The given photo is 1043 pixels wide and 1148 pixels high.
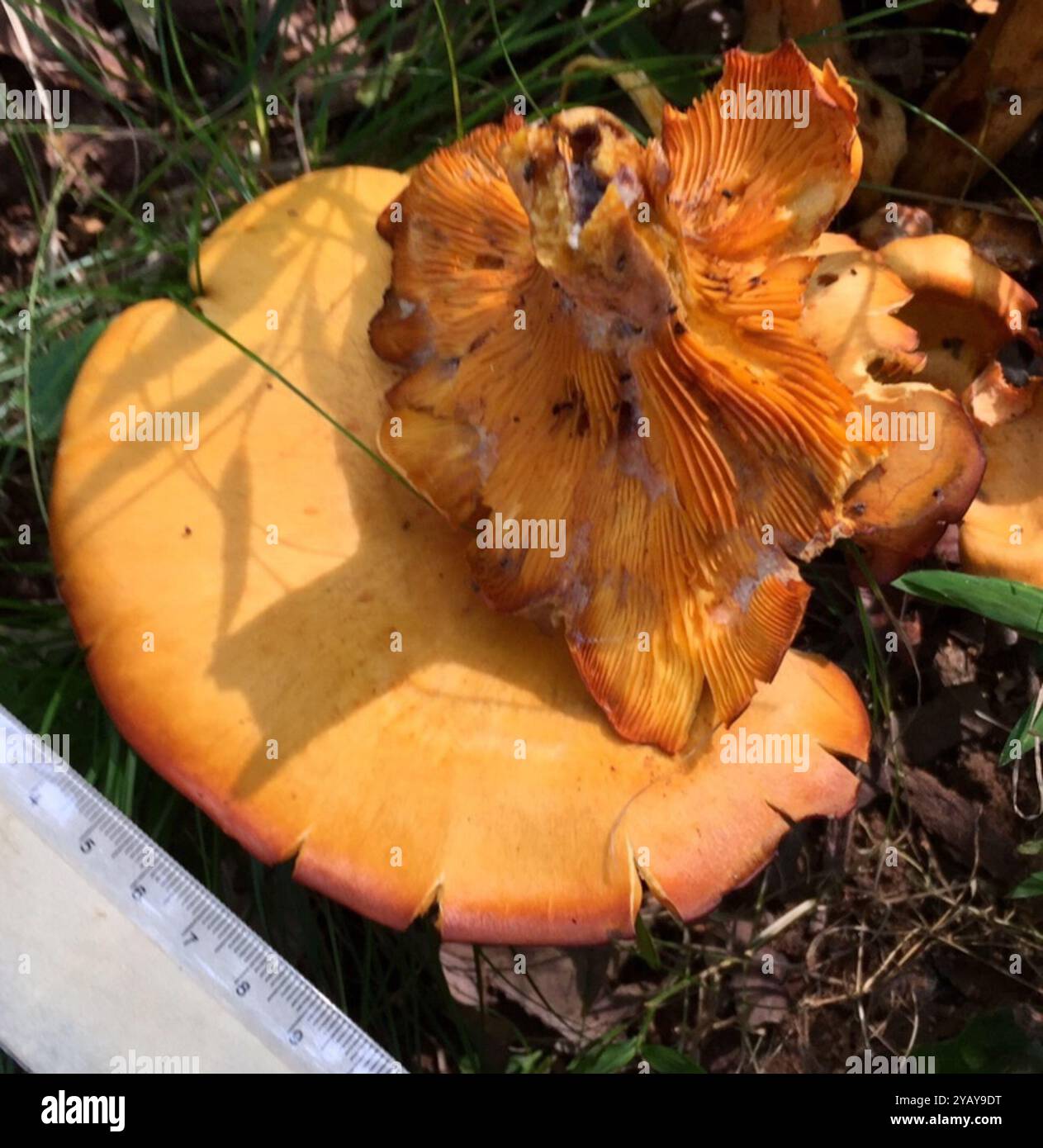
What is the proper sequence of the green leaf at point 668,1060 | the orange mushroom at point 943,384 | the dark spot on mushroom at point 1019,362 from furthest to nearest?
the dark spot on mushroom at point 1019,362 < the green leaf at point 668,1060 < the orange mushroom at point 943,384

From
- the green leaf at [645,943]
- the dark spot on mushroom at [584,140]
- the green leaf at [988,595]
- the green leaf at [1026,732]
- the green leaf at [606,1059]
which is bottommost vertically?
the green leaf at [606,1059]

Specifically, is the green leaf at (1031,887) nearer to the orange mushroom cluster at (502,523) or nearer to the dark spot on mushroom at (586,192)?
the orange mushroom cluster at (502,523)

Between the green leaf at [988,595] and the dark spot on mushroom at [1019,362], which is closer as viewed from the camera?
the green leaf at [988,595]

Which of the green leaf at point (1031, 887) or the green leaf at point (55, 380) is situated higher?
the green leaf at point (55, 380)

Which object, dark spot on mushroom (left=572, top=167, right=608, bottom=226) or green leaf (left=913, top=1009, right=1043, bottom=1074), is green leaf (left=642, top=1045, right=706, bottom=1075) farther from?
dark spot on mushroom (left=572, top=167, right=608, bottom=226)

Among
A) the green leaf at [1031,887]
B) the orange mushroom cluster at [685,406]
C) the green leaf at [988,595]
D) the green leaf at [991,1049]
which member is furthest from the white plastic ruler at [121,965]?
the green leaf at [988,595]

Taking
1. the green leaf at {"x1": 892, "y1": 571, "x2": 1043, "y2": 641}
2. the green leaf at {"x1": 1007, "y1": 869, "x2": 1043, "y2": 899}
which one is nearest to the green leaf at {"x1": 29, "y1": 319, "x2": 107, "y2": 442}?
the green leaf at {"x1": 892, "y1": 571, "x2": 1043, "y2": 641}
